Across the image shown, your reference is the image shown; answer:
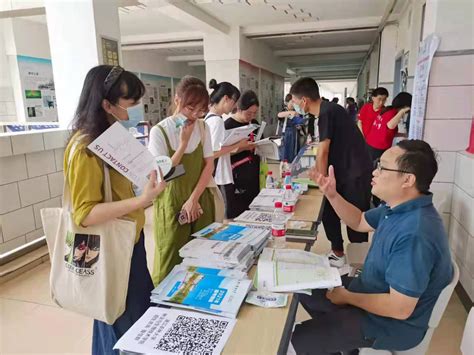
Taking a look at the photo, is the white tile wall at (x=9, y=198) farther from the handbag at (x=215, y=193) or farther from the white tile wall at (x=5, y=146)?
the handbag at (x=215, y=193)

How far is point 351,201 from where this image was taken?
221 cm

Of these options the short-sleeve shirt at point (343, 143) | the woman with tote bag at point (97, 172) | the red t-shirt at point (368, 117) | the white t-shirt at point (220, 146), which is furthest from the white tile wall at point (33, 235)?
the red t-shirt at point (368, 117)

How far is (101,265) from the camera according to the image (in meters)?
1.10

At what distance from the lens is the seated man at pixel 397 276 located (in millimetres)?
988

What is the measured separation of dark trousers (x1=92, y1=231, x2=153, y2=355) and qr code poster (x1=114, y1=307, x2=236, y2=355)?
12.1 inches

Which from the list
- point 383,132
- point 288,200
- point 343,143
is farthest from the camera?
point 383,132

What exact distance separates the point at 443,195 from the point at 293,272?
1.95 metres

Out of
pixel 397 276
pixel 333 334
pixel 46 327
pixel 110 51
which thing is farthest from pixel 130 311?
pixel 110 51

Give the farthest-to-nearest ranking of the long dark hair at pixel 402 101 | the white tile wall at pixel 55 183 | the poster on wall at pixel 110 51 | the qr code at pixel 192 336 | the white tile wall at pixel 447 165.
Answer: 1. the long dark hair at pixel 402 101
2. the poster on wall at pixel 110 51
3. the white tile wall at pixel 55 183
4. the white tile wall at pixel 447 165
5. the qr code at pixel 192 336

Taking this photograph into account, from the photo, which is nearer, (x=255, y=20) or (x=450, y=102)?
(x=450, y=102)

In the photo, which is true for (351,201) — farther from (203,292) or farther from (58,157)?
(58,157)

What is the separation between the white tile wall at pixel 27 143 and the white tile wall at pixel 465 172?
3270 mm

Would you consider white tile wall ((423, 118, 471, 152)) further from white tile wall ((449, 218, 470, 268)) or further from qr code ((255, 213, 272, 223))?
qr code ((255, 213, 272, 223))

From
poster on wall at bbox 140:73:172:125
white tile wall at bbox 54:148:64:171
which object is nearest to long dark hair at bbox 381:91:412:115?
white tile wall at bbox 54:148:64:171
